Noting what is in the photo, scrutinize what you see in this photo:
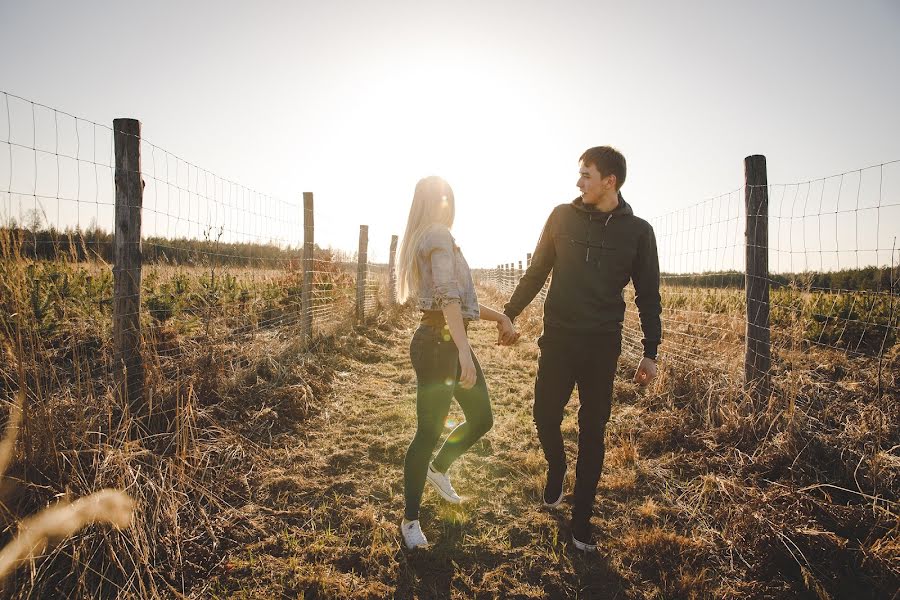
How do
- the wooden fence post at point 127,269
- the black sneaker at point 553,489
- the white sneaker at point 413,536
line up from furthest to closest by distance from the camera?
1. the wooden fence post at point 127,269
2. the black sneaker at point 553,489
3. the white sneaker at point 413,536

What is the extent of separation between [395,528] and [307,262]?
4432 mm

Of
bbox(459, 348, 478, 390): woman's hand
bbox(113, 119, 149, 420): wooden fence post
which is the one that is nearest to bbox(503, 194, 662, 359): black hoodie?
bbox(459, 348, 478, 390): woman's hand

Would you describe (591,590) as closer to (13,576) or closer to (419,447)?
(419,447)

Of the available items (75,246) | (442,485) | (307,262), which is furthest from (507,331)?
(307,262)

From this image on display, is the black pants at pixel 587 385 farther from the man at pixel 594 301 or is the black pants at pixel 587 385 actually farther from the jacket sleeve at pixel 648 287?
the jacket sleeve at pixel 648 287

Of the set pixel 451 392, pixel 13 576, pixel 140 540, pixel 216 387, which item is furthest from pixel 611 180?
pixel 216 387

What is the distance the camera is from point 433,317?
222cm

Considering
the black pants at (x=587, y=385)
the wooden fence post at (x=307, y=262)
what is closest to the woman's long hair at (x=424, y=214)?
the black pants at (x=587, y=385)

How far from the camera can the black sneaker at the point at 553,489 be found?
9.11 ft

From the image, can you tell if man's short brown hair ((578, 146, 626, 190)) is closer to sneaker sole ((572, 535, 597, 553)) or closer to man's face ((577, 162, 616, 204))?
man's face ((577, 162, 616, 204))

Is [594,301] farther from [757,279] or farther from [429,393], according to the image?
[757,279]

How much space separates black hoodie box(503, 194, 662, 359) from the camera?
2406 mm

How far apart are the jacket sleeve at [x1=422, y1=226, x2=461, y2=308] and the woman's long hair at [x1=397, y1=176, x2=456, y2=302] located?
0.27 ft

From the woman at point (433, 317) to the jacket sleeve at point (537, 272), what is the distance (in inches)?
22.0
